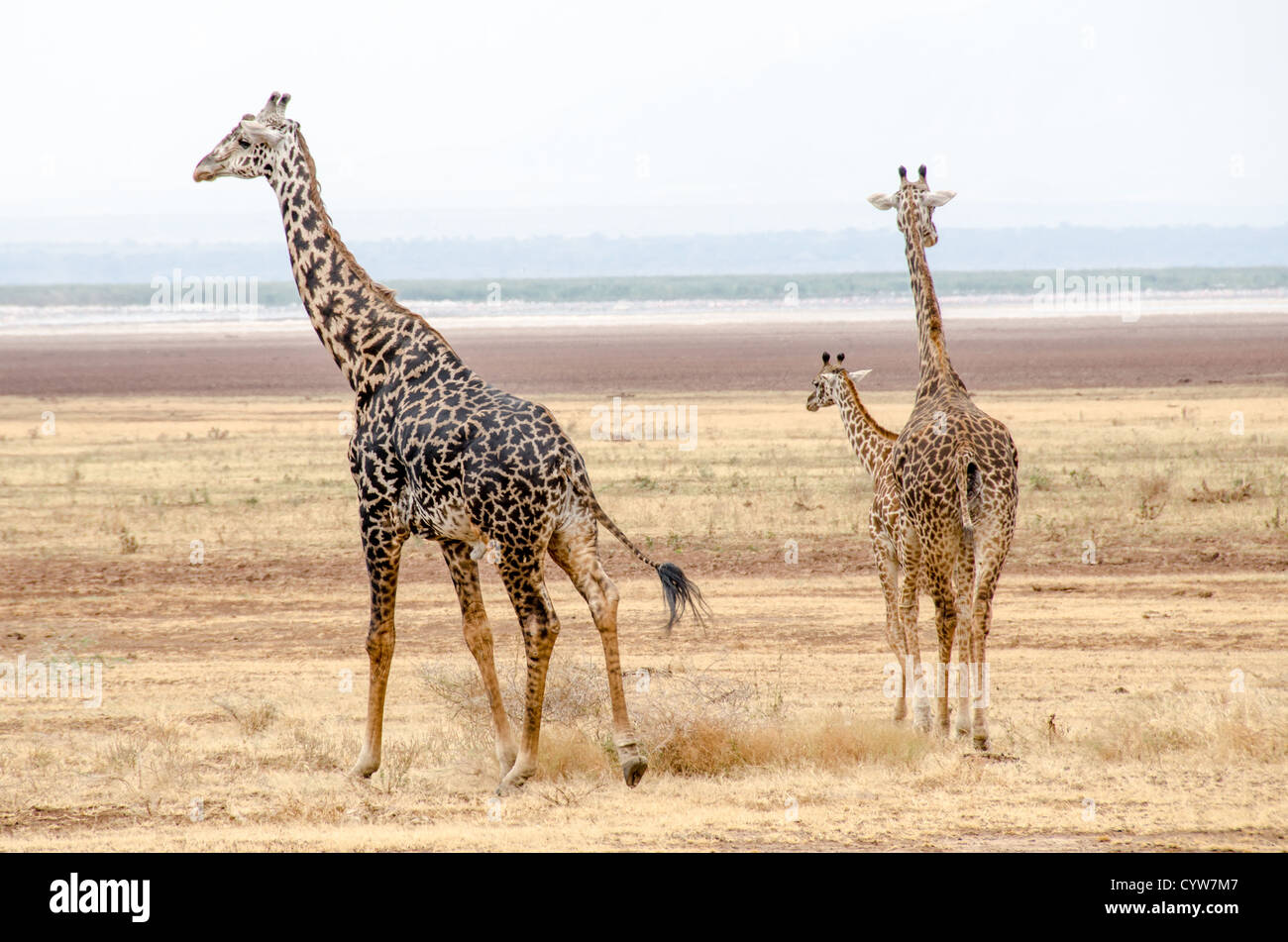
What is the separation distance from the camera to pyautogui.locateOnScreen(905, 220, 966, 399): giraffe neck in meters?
10.5

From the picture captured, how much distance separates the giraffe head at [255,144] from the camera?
9336mm

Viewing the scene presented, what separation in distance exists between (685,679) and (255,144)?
14.3 ft

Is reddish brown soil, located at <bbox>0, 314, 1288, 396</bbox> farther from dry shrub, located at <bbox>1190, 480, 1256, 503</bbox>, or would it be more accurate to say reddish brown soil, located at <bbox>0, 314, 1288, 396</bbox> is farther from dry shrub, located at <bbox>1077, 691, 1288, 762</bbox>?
dry shrub, located at <bbox>1077, 691, 1288, 762</bbox>

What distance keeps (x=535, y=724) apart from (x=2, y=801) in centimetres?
294

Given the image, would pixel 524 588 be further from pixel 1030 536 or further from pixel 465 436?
pixel 1030 536

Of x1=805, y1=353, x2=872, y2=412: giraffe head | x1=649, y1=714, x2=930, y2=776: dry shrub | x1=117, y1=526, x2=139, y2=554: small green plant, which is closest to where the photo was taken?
x1=649, y1=714, x2=930, y2=776: dry shrub

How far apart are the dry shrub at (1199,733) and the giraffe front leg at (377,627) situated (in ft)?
13.9

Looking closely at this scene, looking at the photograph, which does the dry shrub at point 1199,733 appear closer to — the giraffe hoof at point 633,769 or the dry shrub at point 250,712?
the giraffe hoof at point 633,769

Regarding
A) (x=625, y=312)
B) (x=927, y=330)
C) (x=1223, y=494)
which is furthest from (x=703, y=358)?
(x=625, y=312)

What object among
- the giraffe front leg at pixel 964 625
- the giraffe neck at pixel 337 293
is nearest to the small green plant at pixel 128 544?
the giraffe neck at pixel 337 293

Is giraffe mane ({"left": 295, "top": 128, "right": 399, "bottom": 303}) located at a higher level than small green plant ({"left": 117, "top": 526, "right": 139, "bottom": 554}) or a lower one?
higher

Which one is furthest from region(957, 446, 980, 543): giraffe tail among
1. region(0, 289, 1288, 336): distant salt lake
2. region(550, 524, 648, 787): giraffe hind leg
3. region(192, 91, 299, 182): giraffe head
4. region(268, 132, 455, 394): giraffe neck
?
region(0, 289, 1288, 336): distant salt lake

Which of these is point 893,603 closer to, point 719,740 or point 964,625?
point 964,625

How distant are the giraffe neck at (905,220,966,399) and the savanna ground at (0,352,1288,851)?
2.27 meters
